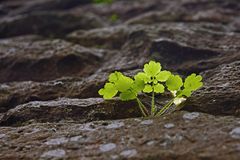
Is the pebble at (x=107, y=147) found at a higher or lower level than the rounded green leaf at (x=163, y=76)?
lower

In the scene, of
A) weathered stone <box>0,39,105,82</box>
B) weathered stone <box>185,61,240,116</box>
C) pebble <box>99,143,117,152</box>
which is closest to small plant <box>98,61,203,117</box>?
weathered stone <box>185,61,240,116</box>

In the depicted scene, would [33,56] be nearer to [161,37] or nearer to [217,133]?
[161,37]

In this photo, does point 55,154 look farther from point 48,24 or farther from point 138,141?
point 48,24

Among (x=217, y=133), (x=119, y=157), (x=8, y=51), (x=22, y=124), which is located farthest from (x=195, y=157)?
(x=8, y=51)

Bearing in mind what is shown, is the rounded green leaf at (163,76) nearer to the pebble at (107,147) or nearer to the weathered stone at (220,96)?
the weathered stone at (220,96)

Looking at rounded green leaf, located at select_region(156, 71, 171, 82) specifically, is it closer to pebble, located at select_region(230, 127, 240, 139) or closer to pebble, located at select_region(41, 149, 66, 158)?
pebble, located at select_region(230, 127, 240, 139)

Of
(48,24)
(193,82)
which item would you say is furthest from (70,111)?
(48,24)

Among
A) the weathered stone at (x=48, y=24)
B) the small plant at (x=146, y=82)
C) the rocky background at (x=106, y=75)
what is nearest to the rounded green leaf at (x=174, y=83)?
the small plant at (x=146, y=82)

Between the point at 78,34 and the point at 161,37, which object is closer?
the point at 161,37
